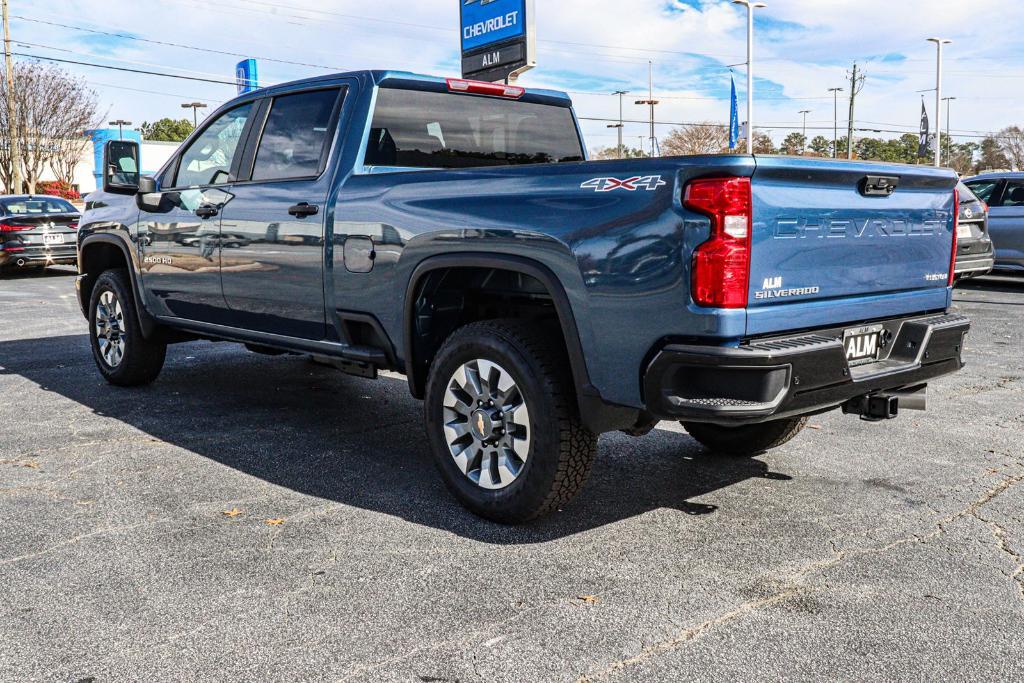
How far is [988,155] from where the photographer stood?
79812mm

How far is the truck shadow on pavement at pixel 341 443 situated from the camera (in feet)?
14.2

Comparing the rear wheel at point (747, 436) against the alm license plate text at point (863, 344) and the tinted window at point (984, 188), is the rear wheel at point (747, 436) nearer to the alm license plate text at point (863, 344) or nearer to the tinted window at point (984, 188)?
the alm license plate text at point (863, 344)

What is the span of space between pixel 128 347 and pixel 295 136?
2.38 metres

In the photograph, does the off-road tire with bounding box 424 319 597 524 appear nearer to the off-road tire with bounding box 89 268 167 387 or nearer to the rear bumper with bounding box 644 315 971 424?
the rear bumper with bounding box 644 315 971 424

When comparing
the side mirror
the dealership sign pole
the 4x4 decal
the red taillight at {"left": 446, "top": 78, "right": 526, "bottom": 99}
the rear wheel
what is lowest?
the rear wheel

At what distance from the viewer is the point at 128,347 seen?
265 inches

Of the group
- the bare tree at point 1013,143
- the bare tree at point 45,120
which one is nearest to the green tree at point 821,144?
the bare tree at point 1013,143

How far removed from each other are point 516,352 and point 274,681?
5.41 ft

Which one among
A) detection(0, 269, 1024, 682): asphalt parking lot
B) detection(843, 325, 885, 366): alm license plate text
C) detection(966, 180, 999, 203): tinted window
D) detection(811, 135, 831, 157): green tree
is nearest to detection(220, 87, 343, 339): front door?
detection(0, 269, 1024, 682): asphalt parking lot

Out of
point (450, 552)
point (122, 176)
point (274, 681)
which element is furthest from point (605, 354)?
point (122, 176)

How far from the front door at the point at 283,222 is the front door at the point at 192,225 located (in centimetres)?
16

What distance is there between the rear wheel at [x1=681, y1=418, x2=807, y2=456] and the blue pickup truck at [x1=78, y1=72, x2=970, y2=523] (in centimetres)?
2

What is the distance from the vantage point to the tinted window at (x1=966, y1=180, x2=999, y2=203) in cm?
1459

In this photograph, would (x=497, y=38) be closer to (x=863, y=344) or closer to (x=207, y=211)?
(x=207, y=211)
